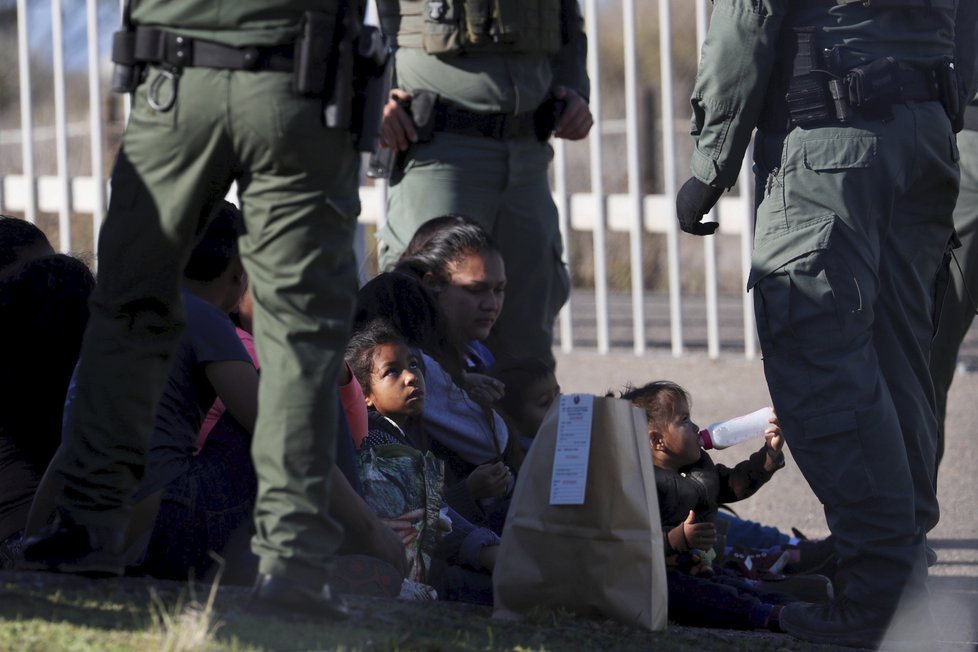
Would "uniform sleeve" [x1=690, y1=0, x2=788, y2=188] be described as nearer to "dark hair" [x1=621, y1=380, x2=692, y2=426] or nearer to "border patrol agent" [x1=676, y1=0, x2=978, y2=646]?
"border patrol agent" [x1=676, y1=0, x2=978, y2=646]

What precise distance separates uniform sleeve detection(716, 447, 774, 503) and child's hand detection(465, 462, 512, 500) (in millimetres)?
659

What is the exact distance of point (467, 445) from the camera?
4.45m

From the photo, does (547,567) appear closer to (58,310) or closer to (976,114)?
(58,310)

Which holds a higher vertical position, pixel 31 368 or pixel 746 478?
pixel 31 368

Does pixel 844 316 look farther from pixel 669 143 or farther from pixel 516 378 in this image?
pixel 669 143

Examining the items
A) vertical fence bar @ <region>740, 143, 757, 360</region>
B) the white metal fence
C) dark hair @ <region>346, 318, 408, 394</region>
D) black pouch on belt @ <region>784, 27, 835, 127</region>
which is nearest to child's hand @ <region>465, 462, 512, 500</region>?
dark hair @ <region>346, 318, 408, 394</region>

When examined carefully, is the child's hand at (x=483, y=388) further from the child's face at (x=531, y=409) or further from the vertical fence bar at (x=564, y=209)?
the vertical fence bar at (x=564, y=209)

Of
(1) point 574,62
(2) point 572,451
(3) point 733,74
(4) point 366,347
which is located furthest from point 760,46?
(1) point 574,62

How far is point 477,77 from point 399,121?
28 cm

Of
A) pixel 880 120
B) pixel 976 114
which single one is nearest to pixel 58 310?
pixel 880 120

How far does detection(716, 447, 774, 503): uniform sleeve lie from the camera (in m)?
4.45

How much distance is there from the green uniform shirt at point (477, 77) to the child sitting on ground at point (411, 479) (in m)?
1.13

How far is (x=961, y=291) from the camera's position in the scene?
202 inches

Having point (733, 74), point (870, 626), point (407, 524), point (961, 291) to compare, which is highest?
point (733, 74)
